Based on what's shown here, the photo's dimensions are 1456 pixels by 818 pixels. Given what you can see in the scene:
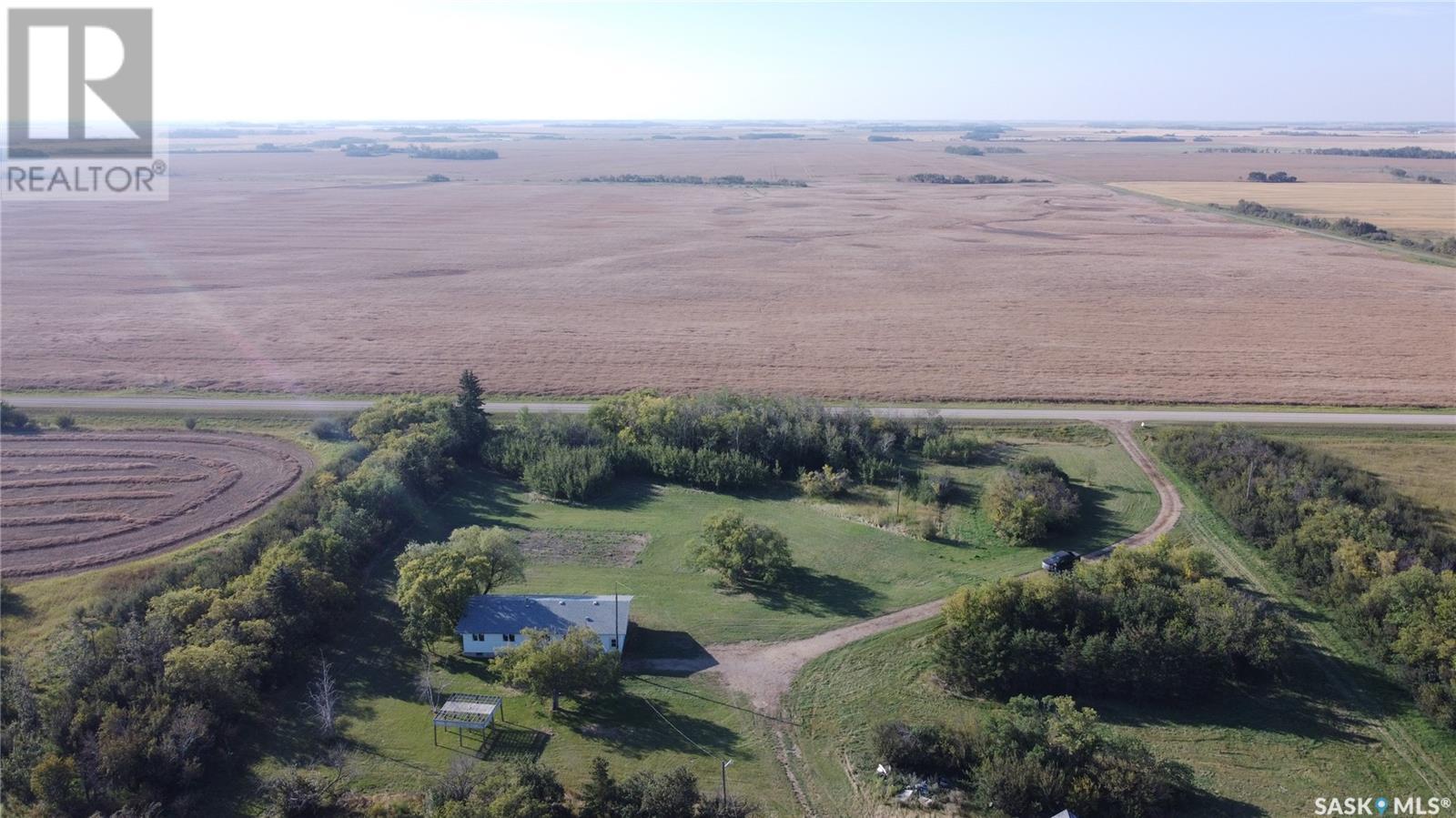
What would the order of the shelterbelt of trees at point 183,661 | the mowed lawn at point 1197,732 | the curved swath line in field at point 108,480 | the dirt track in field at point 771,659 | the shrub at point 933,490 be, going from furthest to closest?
the curved swath line in field at point 108,480, the shrub at point 933,490, the dirt track in field at point 771,659, the mowed lawn at point 1197,732, the shelterbelt of trees at point 183,661

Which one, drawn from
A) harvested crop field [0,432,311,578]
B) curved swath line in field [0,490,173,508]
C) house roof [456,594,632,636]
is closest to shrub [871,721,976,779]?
house roof [456,594,632,636]

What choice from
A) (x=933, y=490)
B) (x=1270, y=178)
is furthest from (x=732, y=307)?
(x=1270, y=178)

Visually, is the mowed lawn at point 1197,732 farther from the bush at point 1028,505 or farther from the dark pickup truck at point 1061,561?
the bush at point 1028,505

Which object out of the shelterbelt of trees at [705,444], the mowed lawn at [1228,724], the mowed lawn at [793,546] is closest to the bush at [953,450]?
Result: the shelterbelt of trees at [705,444]

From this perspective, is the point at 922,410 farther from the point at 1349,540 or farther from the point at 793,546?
the point at 1349,540

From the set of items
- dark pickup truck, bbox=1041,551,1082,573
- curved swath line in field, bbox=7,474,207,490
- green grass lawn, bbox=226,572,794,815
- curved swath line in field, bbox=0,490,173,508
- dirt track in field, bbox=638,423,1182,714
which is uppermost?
dark pickup truck, bbox=1041,551,1082,573

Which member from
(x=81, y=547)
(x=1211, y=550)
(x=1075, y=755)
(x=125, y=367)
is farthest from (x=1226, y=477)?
(x=125, y=367)

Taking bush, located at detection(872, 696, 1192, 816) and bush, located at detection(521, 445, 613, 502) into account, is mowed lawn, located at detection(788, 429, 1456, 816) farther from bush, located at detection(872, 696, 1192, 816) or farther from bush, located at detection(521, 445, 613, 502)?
bush, located at detection(521, 445, 613, 502)
